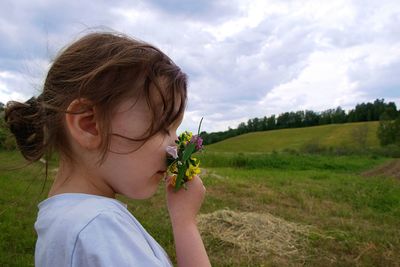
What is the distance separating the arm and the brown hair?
0.32m

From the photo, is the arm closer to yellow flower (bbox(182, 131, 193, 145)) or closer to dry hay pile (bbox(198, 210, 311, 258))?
yellow flower (bbox(182, 131, 193, 145))

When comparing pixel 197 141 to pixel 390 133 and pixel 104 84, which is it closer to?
pixel 104 84

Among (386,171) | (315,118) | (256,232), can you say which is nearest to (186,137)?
(256,232)

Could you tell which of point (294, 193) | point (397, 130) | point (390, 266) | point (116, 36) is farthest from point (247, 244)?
point (397, 130)

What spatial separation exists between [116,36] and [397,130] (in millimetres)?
49427

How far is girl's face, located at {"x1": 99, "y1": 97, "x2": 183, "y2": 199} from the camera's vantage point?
122 cm

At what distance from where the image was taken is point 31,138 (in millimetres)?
1455

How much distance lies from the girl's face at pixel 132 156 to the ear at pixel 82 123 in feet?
0.17

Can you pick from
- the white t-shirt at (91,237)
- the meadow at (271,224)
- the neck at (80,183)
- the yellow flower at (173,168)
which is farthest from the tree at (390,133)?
the white t-shirt at (91,237)

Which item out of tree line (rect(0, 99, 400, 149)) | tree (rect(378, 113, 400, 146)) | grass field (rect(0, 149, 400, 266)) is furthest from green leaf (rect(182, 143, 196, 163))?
tree line (rect(0, 99, 400, 149))

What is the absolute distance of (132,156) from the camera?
1.24 m

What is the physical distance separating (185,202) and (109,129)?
425 mm

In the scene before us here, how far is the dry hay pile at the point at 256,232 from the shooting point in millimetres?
4992

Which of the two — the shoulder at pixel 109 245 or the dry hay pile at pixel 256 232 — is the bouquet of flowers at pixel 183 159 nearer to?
the shoulder at pixel 109 245
